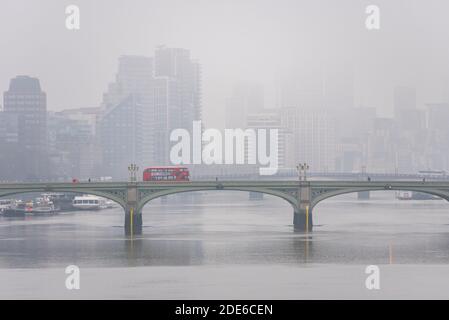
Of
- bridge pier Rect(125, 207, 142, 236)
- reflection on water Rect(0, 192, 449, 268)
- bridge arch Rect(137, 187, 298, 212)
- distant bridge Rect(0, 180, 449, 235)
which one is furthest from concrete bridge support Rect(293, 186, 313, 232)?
bridge pier Rect(125, 207, 142, 236)

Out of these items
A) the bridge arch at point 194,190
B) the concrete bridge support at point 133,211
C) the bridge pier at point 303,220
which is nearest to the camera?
the concrete bridge support at point 133,211

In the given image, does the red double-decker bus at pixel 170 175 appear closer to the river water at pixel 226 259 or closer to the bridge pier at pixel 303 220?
the river water at pixel 226 259

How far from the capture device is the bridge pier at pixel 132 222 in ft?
437

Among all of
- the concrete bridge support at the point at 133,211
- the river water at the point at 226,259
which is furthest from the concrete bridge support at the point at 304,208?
the concrete bridge support at the point at 133,211

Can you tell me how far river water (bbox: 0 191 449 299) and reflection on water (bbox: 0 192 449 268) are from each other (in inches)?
4.9

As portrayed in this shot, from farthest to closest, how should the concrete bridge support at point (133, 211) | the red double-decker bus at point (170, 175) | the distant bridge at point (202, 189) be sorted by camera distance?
the red double-decker bus at point (170, 175) < the concrete bridge support at point (133, 211) < the distant bridge at point (202, 189)

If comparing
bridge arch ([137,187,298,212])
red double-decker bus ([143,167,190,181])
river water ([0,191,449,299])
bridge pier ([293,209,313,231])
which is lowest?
river water ([0,191,449,299])

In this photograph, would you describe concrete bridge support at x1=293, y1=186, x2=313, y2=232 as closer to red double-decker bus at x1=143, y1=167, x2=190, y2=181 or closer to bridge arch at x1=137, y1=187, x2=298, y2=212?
bridge arch at x1=137, y1=187, x2=298, y2=212

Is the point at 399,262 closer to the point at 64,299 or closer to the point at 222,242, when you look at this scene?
the point at 222,242

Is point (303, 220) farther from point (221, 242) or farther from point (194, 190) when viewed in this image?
point (221, 242)

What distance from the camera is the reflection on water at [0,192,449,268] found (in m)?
102

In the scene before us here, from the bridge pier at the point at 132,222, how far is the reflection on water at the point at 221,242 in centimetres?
166

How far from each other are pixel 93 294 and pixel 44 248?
1535 inches
